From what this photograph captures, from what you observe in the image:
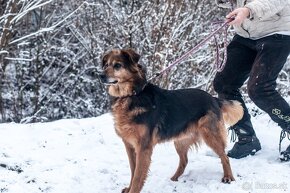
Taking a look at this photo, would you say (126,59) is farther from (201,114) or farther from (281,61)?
(281,61)

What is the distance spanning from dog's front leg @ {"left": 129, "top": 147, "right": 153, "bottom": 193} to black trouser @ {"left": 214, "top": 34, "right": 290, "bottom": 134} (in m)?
1.41

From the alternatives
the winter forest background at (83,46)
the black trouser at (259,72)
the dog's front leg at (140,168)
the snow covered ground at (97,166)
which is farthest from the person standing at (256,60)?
the winter forest background at (83,46)

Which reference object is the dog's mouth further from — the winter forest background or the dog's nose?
the dog's nose

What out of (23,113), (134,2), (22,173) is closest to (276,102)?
(22,173)

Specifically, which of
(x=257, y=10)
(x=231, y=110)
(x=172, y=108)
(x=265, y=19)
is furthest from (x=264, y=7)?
(x=172, y=108)

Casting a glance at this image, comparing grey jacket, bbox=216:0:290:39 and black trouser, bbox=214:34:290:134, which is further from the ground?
grey jacket, bbox=216:0:290:39

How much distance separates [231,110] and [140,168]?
1327 millimetres

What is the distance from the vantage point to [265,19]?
4656mm

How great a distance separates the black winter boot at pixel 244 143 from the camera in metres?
5.27

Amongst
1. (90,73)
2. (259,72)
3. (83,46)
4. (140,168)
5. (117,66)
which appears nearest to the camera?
(140,168)

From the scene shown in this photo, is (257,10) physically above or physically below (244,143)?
above

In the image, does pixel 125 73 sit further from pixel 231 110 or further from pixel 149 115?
pixel 231 110

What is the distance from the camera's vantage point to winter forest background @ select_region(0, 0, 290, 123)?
996 cm

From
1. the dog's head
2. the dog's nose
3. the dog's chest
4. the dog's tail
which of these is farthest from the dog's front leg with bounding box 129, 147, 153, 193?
the dog's nose
